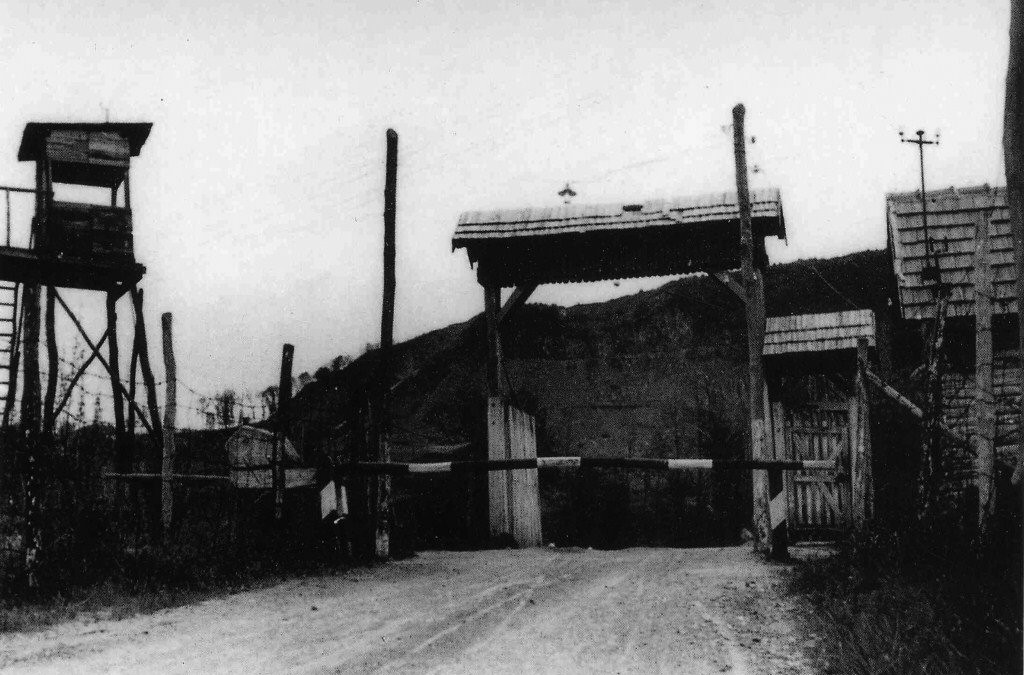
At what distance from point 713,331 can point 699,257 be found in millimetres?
14853

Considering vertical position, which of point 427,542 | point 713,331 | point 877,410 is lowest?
point 427,542

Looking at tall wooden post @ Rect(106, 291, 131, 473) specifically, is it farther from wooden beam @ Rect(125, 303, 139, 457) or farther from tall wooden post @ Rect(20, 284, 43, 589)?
tall wooden post @ Rect(20, 284, 43, 589)

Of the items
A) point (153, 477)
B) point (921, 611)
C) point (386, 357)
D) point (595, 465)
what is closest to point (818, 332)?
point (595, 465)

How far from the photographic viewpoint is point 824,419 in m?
17.9

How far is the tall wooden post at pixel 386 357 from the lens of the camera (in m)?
14.5

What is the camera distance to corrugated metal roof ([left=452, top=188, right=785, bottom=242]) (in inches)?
651

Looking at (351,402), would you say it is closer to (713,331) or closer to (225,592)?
(225,592)

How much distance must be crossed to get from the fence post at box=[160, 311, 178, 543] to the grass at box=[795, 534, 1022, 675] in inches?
276

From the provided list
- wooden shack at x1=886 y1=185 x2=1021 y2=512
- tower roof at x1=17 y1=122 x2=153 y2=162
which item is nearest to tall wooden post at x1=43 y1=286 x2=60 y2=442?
tower roof at x1=17 y1=122 x2=153 y2=162

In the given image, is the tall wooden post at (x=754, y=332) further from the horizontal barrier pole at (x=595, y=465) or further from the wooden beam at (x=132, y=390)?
the wooden beam at (x=132, y=390)

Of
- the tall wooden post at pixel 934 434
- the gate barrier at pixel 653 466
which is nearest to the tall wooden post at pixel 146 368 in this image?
the gate barrier at pixel 653 466

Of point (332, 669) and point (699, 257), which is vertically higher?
point (699, 257)

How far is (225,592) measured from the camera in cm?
1022

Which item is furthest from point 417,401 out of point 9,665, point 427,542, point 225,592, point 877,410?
point 9,665
